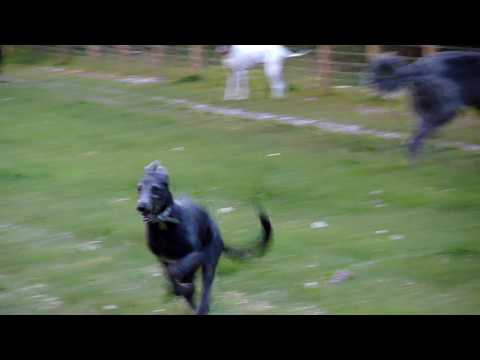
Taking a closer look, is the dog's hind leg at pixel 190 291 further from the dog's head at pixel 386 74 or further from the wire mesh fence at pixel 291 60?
the wire mesh fence at pixel 291 60

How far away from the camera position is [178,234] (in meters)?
6.58

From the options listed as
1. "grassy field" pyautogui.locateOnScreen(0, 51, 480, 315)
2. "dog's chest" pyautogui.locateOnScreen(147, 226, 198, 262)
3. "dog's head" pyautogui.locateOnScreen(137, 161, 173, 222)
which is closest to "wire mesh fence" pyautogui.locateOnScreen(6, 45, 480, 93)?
"grassy field" pyautogui.locateOnScreen(0, 51, 480, 315)

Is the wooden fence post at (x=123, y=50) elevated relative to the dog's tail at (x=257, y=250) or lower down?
lower down

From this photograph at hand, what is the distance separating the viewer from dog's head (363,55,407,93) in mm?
12938

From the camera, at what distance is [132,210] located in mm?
10578

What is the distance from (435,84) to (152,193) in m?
7.38

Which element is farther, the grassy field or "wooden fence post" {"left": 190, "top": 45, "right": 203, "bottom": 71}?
"wooden fence post" {"left": 190, "top": 45, "right": 203, "bottom": 71}

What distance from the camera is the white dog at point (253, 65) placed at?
62.0ft

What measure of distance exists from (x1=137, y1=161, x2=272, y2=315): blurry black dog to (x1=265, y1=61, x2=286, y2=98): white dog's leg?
38.7 ft

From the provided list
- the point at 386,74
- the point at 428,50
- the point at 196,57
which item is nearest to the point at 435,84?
the point at 386,74

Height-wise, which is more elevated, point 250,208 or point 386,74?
point 386,74

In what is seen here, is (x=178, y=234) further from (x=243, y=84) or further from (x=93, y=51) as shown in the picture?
(x=93, y=51)

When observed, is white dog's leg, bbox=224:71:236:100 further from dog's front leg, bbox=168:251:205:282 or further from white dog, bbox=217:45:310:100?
dog's front leg, bbox=168:251:205:282

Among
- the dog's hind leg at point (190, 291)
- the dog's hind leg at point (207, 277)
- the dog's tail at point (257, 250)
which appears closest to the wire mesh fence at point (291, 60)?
the dog's tail at point (257, 250)
